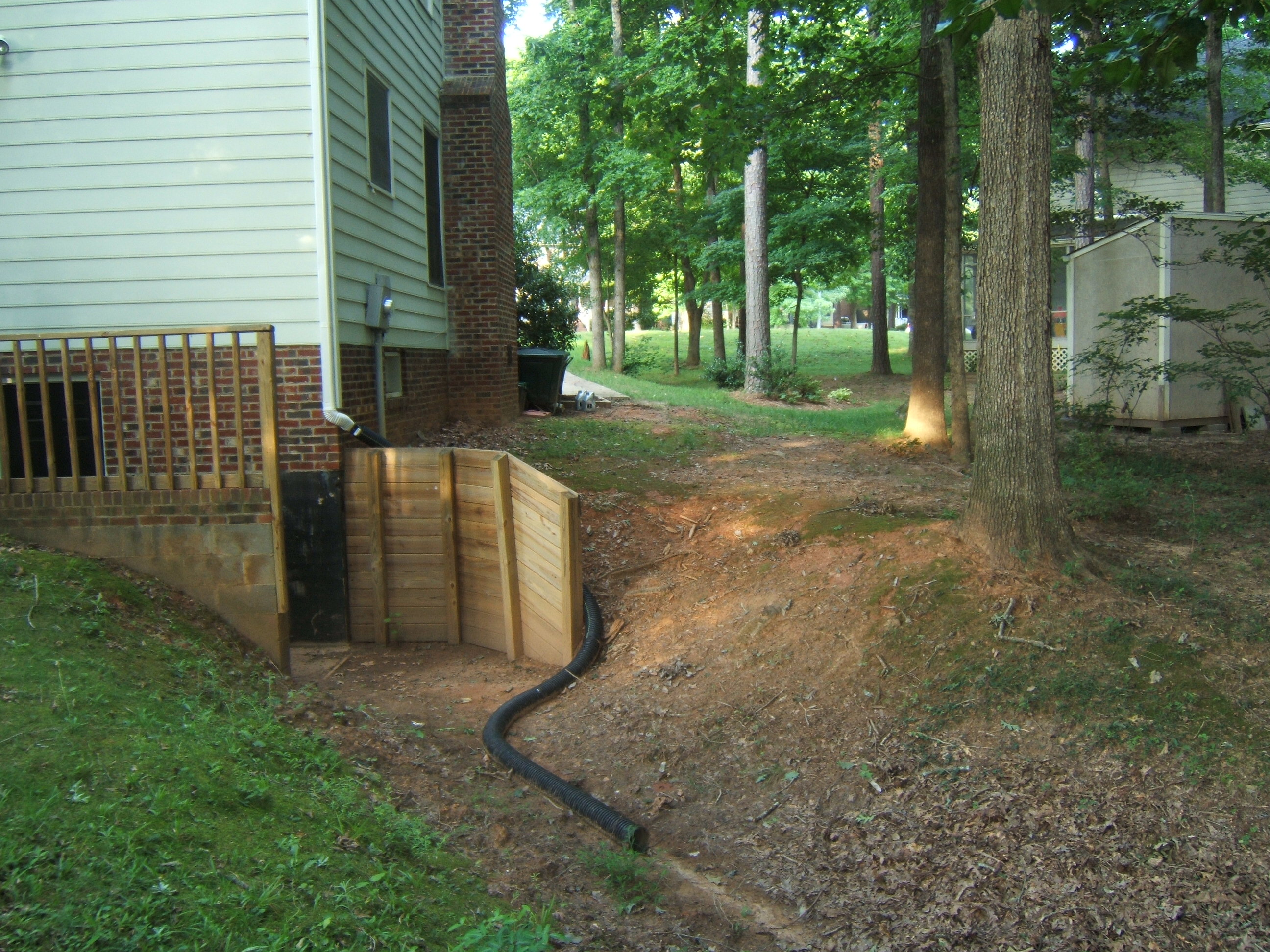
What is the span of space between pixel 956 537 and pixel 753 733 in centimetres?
192

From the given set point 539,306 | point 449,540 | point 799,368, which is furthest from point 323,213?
point 799,368

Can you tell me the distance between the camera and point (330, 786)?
4.00 m

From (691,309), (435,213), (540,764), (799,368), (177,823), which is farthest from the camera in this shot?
(691,309)

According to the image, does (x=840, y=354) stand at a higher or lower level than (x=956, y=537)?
higher

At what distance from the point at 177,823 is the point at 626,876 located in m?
1.77

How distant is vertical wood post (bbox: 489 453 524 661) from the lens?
6906 millimetres

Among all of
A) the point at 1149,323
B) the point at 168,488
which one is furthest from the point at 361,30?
the point at 1149,323

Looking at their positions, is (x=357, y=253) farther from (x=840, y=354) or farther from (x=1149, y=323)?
(x=840, y=354)

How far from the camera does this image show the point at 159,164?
283 inches

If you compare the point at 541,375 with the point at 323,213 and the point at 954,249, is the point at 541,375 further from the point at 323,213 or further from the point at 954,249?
the point at 323,213

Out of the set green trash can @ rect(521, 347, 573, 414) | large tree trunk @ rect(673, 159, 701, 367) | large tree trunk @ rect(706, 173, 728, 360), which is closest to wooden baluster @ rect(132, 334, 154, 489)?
green trash can @ rect(521, 347, 573, 414)

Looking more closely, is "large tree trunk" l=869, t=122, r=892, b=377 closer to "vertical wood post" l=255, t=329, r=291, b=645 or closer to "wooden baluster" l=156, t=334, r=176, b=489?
"vertical wood post" l=255, t=329, r=291, b=645

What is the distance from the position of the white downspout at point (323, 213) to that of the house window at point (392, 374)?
5.32ft

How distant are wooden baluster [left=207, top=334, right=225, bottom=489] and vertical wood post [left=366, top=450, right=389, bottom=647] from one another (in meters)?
1.20
